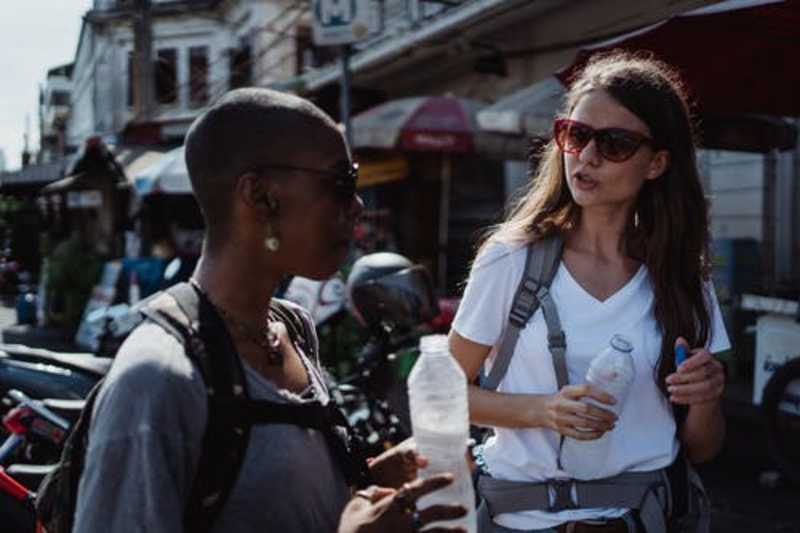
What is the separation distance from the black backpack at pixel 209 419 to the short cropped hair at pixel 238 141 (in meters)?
0.16

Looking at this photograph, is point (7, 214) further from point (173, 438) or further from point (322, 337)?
point (173, 438)

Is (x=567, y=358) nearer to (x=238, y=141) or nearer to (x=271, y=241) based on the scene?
(x=271, y=241)

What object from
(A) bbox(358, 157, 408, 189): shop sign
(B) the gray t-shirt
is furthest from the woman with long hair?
(A) bbox(358, 157, 408, 189): shop sign

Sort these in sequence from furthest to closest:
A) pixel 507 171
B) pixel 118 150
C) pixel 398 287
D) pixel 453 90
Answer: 1. pixel 118 150
2. pixel 453 90
3. pixel 507 171
4. pixel 398 287

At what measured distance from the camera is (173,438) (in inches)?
50.3

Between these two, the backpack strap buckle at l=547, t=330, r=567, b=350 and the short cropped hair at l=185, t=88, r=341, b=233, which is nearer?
the short cropped hair at l=185, t=88, r=341, b=233

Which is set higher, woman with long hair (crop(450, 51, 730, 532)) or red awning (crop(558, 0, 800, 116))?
red awning (crop(558, 0, 800, 116))

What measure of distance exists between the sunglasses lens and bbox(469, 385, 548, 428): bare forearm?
0.64 meters

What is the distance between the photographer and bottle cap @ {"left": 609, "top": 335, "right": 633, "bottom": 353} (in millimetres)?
2004

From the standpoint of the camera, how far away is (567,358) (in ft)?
7.18

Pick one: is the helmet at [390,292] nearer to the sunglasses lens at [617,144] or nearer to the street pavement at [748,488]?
the street pavement at [748,488]

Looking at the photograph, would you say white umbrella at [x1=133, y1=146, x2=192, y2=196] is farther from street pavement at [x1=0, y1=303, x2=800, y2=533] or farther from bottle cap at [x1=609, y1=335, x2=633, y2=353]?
bottle cap at [x1=609, y1=335, x2=633, y2=353]

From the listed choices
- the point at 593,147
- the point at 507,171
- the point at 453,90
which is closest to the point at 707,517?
the point at 593,147

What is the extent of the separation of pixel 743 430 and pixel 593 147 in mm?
5996
